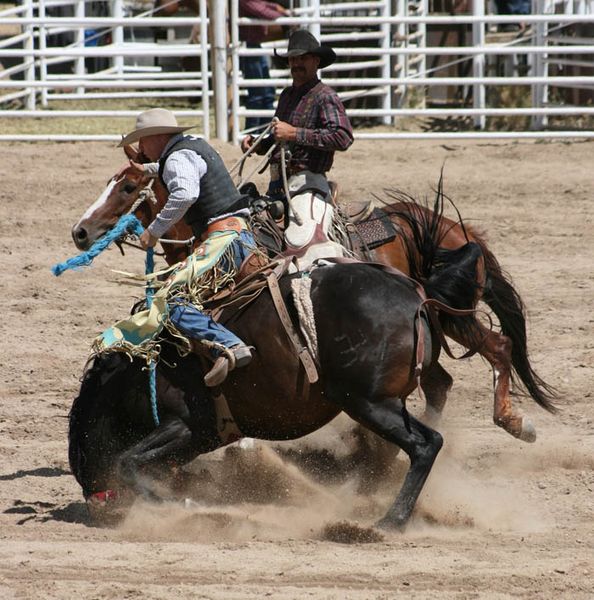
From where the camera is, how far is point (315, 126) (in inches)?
268

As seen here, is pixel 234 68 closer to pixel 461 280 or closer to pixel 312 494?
pixel 312 494

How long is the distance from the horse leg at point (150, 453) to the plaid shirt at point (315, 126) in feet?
6.12

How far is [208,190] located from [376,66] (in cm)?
951

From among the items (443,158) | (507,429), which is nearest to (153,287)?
(507,429)

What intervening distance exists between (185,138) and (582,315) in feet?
13.1

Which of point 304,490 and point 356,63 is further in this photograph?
point 356,63

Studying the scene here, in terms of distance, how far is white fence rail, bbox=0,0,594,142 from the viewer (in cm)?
1308

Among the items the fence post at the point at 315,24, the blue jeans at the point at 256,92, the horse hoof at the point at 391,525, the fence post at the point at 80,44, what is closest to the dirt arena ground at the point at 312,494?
the horse hoof at the point at 391,525

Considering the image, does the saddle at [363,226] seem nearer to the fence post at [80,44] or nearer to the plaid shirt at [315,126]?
the plaid shirt at [315,126]

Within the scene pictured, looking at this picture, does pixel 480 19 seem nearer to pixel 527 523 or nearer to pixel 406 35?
pixel 406 35

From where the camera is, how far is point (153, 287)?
18.4ft

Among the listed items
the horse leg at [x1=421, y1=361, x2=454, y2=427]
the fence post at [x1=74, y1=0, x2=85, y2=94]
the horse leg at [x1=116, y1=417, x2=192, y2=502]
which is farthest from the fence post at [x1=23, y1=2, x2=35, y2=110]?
the horse leg at [x1=116, y1=417, x2=192, y2=502]

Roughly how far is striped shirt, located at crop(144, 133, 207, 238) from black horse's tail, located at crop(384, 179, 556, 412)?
116cm

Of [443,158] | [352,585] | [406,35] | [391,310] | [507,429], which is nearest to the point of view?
[352,585]
